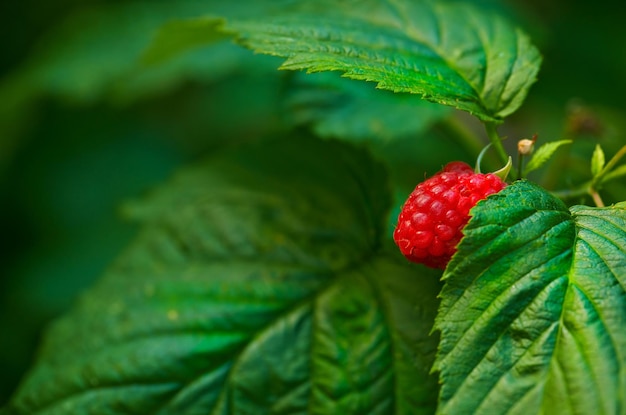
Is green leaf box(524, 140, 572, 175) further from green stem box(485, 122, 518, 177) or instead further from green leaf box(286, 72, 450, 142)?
green leaf box(286, 72, 450, 142)

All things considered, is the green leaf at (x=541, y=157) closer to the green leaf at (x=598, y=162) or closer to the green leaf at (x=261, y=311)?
the green leaf at (x=598, y=162)

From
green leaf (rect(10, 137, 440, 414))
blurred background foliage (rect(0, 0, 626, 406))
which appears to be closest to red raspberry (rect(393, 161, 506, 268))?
green leaf (rect(10, 137, 440, 414))

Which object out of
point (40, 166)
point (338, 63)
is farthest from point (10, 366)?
point (338, 63)

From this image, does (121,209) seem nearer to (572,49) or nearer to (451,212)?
(451,212)

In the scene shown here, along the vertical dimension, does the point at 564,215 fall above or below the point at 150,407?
above

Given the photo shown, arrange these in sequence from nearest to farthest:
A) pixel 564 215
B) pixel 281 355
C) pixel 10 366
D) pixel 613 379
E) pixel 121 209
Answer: pixel 613 379
pixel 564 215
pixel 281 355
pixel 121 209
pixel 10 366

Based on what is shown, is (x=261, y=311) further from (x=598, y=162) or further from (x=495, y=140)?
(x=598, y=162)
